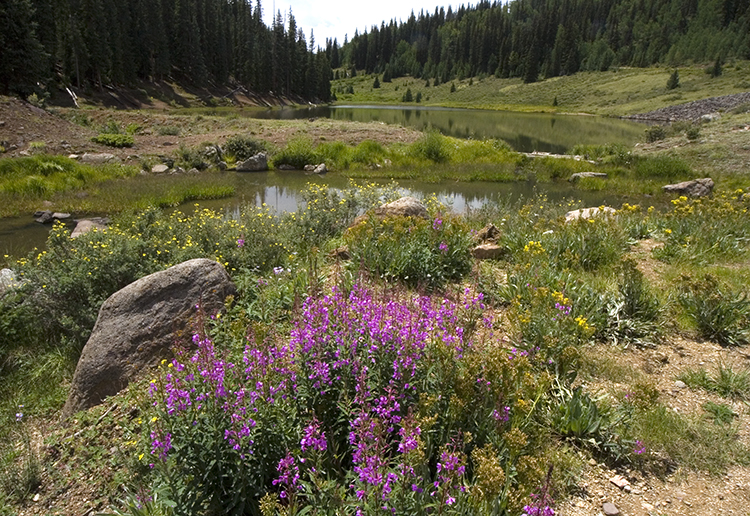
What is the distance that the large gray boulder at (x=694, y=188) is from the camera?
19141 millimetres

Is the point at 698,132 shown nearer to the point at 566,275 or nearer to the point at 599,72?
the point at 566,275

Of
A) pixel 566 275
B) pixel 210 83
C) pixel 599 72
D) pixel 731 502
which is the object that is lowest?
pixel 731 502

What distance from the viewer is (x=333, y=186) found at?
2217 centimetres

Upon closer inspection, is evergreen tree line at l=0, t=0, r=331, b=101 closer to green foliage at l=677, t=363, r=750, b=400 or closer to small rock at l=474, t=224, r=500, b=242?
small rock at l=474, t=224, r=500, b=242

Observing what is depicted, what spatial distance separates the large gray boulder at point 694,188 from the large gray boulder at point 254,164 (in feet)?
69.1

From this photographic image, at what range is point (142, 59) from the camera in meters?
66.3

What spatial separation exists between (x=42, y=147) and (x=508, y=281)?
23.5 meters

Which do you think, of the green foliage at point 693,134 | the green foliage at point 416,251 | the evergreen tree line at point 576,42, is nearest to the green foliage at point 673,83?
the evergreen tree line at point 576,42

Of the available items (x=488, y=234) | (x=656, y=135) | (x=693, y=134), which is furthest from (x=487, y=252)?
(x=656, y=135)

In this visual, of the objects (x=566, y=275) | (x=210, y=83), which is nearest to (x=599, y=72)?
(x=210, y=83)

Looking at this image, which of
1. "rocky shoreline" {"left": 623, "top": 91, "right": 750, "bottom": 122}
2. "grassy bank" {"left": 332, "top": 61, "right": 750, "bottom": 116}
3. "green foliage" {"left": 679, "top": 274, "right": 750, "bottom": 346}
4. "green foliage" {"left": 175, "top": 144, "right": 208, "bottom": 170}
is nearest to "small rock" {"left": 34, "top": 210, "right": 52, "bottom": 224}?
"green foliage" {"left": 175, "top": 144, "right": 208, "bottom": 170}

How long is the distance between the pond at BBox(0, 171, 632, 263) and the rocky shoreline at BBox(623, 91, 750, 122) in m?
37.8

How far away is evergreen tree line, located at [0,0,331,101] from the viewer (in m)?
36.0

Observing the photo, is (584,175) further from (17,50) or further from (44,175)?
(17,50)
